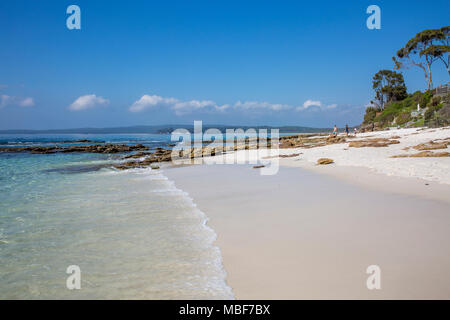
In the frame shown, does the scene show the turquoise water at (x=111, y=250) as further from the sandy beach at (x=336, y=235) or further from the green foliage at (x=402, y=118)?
the green foliage at (x=402, y=118)

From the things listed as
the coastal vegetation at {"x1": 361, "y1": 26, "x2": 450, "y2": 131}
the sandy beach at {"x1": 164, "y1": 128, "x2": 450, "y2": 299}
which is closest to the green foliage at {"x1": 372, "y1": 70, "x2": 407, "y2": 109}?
the coastal vegetation at {"x1": 361, "y1": 26, "x2": 450, "y2": 131}

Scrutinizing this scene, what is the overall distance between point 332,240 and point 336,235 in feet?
0.66

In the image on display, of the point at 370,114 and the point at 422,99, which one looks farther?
the point at 370,114

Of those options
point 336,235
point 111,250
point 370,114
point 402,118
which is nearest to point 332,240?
point 336,235

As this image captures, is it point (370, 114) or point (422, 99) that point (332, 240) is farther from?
point (370, 114)

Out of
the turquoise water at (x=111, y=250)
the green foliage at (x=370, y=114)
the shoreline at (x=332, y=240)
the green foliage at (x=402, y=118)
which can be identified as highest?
the green foliage at (x=370, y=114)

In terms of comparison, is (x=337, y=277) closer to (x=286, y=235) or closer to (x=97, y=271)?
(x=286, y=235)

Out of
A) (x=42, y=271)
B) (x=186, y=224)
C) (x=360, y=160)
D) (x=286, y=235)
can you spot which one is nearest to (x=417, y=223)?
(x=286, y=235)

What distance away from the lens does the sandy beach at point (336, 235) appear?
108 inches

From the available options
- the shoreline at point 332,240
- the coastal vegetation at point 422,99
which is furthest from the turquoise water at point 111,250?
the coastal vegetation at point 422,99

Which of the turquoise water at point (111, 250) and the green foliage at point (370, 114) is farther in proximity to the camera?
the green foliage at point (370, 114)

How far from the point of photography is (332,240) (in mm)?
3818

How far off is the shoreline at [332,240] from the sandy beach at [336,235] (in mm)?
10

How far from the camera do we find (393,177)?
7754mm
